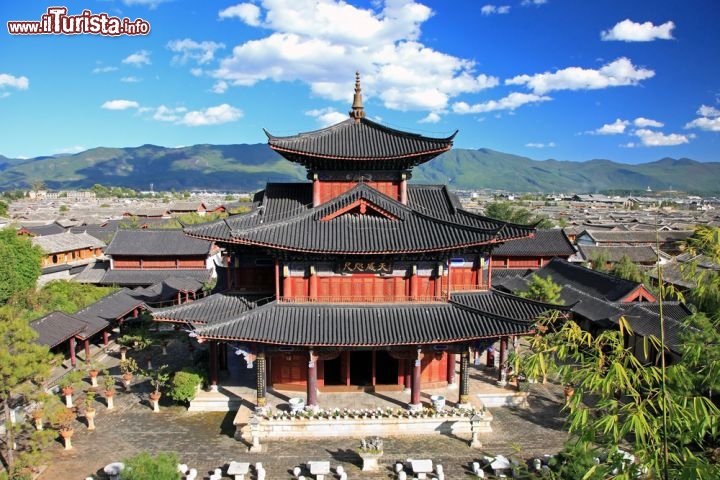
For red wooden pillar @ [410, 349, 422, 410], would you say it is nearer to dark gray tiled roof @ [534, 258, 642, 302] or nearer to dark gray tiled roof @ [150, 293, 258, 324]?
dark gray tiled roof @ [150, 293, 258, 324]

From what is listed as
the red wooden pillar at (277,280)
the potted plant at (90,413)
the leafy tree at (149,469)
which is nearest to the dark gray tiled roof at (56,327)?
the potted plant at (90,413)

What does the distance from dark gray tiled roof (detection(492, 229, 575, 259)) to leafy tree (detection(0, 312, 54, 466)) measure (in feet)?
137

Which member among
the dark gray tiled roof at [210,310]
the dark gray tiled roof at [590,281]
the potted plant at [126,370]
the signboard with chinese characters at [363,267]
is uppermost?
the signboard with chinese characters at [363,267]

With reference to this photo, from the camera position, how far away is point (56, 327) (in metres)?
26.3

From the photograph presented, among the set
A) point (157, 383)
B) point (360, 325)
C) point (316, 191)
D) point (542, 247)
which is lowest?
point (157, 383)

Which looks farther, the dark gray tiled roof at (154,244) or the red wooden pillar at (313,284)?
the dark gray tiled roof at (154,244)

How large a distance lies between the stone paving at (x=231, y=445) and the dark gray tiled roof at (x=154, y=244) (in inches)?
1031

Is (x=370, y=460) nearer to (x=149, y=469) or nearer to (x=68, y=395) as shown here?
(x=149, y=469)

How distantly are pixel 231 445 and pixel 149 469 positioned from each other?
539 cm

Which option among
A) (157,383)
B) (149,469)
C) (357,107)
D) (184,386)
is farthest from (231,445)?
(357,107)

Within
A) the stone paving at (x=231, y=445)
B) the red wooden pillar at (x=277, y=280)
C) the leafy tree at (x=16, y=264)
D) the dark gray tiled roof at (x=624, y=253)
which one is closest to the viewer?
the stone paving at (x=231, y=445)

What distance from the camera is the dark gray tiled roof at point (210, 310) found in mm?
20378

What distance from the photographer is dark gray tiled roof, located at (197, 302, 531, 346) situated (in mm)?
18969

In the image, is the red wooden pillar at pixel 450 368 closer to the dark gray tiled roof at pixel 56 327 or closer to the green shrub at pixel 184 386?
the green shrub at pixel 184 386
